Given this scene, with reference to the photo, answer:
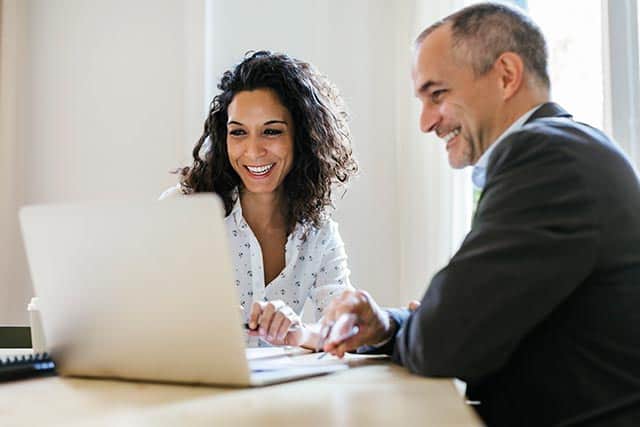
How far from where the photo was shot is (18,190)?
311cm

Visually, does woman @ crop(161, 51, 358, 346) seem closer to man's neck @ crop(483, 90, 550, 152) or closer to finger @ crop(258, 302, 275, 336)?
finger @ crop(258, 302, 275, 336)

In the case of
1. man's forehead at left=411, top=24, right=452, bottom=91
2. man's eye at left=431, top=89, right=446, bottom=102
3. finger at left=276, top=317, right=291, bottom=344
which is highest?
man's forehead at left=411, top=24, right=452, bottom=91

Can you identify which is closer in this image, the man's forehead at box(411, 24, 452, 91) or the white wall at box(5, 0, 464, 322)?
the man's forehead at box(411, 24, 452, 91)

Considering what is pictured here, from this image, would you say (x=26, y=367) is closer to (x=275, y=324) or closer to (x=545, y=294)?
(x=275, y=324)

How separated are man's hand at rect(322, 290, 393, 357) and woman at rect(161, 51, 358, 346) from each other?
79cm

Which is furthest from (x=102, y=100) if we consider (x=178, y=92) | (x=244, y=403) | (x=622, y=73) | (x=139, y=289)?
(x=244, y=403)

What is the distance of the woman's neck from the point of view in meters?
2.21

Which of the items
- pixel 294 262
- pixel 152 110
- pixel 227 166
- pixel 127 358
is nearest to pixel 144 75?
pixel 152 110

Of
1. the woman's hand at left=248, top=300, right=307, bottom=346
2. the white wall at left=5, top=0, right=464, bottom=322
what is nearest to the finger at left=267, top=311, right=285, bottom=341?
the woman's hand at left=248, top=300, right=307, bottom=346

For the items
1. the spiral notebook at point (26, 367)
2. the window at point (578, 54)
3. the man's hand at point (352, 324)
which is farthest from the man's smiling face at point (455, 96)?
the window at point (578, 54)

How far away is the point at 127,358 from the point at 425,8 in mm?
2208

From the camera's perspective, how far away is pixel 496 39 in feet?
4.06

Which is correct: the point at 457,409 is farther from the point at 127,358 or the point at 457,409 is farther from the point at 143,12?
the point at 143,12

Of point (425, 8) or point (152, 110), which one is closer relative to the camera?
point (425, 8)
